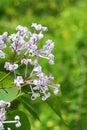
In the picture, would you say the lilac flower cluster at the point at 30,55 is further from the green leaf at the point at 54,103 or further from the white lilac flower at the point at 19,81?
the green leaf at the point at 54,103

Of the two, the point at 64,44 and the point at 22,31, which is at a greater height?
the point at 64,44

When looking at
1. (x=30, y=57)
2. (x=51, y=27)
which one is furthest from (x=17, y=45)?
(x=51, y=27)

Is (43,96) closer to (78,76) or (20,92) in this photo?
(20,92)

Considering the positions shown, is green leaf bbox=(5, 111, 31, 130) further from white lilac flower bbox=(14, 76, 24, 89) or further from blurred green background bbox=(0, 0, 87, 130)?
blurred green background bbox=(0, 0, 87, 130)

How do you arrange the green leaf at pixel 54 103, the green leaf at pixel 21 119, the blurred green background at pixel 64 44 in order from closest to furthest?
the green leaf at pixel 21 119 → the green leaf at pixel 54 103 → the blurred green background at pixel 64 44

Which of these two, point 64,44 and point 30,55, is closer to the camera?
point 30,55

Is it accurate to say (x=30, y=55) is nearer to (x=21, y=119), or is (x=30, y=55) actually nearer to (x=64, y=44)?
(x=21, y=119)

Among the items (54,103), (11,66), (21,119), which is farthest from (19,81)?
(54,103)

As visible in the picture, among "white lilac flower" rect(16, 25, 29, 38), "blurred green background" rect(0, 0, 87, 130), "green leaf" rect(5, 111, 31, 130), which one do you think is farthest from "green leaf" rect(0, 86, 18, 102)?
"blurred green background" rect(0, 0, 87, 130)

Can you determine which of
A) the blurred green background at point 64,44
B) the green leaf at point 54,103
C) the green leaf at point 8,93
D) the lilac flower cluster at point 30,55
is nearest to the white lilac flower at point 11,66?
the lilac flower cluster at point 30,55
